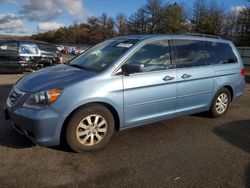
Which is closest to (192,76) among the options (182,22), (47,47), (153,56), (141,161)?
(153,56)

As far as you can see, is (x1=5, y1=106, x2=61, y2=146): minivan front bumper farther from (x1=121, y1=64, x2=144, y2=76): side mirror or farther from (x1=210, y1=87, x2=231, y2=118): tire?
(x1=210, y1=87, x2=231, y2=118): tire

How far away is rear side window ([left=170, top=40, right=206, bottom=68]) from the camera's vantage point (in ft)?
17.5

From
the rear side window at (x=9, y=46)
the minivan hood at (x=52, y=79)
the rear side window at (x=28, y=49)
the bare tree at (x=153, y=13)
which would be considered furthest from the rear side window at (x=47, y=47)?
the bare tree at (x=153, y=13)

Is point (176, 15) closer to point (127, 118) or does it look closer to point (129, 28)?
point (129, 28)

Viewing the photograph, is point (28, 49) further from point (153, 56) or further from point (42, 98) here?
point (42, 98)

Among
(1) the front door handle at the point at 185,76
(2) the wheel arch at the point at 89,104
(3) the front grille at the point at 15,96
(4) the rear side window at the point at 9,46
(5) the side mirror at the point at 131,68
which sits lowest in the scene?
(2) the wheel arch at the point at 89,104

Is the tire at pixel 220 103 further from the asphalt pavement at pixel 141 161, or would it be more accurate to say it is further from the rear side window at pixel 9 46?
the rear side window at pixel 9 46

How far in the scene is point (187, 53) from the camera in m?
5.55

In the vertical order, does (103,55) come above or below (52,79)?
above

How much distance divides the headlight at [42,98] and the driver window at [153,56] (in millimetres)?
1257

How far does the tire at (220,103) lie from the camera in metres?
6.18

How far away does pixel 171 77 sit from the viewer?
5090 millimetres

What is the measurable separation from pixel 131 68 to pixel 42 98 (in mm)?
1347

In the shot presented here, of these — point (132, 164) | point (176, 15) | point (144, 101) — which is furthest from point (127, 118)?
point (176, 15)
